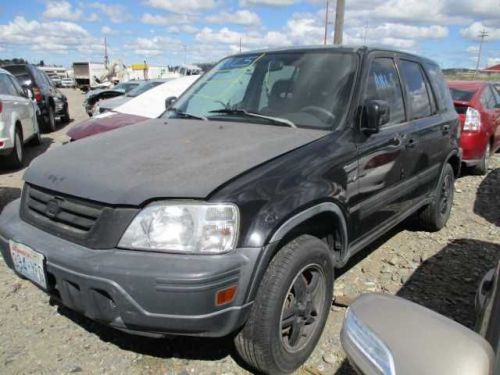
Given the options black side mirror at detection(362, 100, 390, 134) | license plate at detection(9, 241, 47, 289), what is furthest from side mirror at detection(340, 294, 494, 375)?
black side mirror at detection(362, 100, 390, 134)

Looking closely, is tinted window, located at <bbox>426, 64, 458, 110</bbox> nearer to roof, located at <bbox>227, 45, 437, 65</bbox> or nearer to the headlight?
roof, located at <bbox>227, 45, 437, 65</bbox>

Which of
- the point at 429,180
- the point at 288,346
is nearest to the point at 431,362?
the point at 288,346

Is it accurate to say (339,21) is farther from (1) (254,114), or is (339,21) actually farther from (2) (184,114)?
(1) (254,114)

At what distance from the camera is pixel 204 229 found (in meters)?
2.09

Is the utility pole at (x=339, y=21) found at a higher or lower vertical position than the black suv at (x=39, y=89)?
higher

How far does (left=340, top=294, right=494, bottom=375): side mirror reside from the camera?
3.54ft

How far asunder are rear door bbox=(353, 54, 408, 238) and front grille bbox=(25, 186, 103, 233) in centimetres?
160

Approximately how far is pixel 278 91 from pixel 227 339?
1.74 metres

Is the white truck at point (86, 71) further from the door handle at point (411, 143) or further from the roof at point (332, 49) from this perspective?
the door handle at point (411, 143)

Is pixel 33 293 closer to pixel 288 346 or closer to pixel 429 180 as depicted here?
pixel 288 346

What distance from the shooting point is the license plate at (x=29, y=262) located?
7.57ft

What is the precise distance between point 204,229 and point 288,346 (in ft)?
2.92

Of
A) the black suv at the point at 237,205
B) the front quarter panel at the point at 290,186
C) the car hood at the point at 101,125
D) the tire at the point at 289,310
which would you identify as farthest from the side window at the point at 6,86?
the tire at the point at 289,310

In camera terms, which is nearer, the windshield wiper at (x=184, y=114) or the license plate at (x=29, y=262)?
the license plate at (x=29, y=262)
